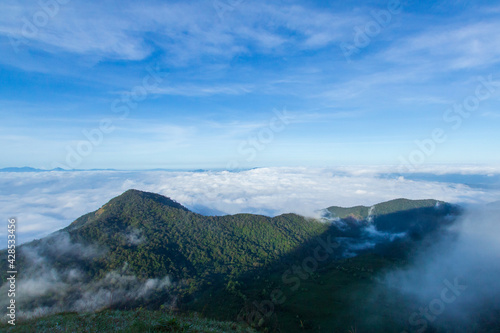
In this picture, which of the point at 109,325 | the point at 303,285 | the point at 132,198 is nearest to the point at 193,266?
the point at 303,285

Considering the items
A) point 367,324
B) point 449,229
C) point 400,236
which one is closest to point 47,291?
point 367,324

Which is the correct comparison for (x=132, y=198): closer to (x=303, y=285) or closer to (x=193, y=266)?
(x=193, y=266)

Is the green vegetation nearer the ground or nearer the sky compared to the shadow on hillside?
nearer the sky

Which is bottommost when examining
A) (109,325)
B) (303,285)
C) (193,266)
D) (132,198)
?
(193,266)

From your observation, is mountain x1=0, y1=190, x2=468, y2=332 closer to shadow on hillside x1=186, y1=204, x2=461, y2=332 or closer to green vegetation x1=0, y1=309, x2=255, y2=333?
shadow on hillside x1=186, y1=204, x2=461, y2=332

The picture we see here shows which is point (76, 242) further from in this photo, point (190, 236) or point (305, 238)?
point (305, 238)

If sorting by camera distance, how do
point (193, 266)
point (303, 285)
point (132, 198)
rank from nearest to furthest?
point (303, 285), point (193, 266), point (132, 198)

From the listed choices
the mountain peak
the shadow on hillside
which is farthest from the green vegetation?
the mountain peak

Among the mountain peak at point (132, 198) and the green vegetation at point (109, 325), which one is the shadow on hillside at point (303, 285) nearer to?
the green vegetation at point (109, 325)

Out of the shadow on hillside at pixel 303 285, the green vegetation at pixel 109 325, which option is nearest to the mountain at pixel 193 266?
the shadow on hillside at pixel 303 285
